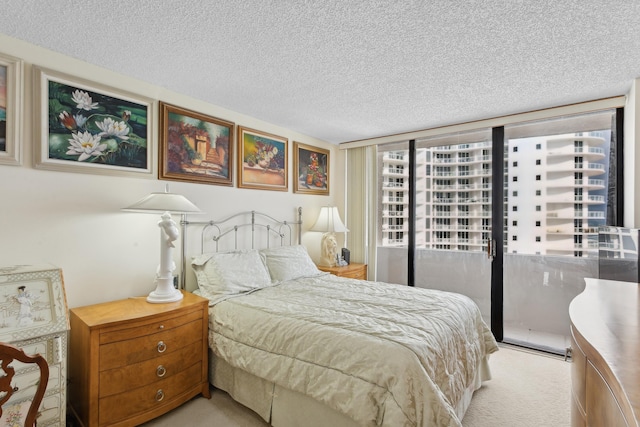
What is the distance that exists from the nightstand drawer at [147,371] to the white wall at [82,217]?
2.23ft

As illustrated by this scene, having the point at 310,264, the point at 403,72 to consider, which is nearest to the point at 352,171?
the point at 310,264

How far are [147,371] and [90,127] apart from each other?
1.78m

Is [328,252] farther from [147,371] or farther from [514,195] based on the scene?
[147,371]

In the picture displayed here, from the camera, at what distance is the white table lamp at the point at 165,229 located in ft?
7.50

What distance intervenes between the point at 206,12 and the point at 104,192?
1.55m

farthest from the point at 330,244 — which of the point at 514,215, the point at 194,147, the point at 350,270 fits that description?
the point at 514,215

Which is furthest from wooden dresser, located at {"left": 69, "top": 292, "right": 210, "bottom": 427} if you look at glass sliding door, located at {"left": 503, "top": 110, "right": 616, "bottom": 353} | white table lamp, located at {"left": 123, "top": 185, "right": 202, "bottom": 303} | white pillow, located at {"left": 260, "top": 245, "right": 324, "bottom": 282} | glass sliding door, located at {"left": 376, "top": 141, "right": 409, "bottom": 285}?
glass sliding door, located at {"left": 503, "top": 110, "right": 616, "bottom": 353}

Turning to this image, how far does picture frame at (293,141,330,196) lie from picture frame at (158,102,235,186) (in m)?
1.02

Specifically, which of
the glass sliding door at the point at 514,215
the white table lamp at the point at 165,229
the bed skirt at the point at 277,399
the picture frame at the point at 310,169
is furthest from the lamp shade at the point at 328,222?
the bed skirt at the point at 277,399

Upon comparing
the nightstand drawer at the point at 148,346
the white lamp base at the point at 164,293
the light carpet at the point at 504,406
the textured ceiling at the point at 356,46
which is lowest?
the light carpet at the point at 504,406

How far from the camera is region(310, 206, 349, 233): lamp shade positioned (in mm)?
4054

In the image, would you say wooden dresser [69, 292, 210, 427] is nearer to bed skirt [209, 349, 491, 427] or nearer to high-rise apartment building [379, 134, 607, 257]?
bed skirt [209, 349, 491, 427]

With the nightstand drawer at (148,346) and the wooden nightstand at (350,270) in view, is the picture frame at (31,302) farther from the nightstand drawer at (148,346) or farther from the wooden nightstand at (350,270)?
the wooden nightstand at (350,270)

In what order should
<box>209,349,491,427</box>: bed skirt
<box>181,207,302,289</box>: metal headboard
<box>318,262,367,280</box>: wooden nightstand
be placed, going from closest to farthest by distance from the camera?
<box>209,349,491,427</box>: bed skirt
<box>181,207,302,289</box>: metal headboard
<box>318,262,367,280</box>: wooden nightstand
